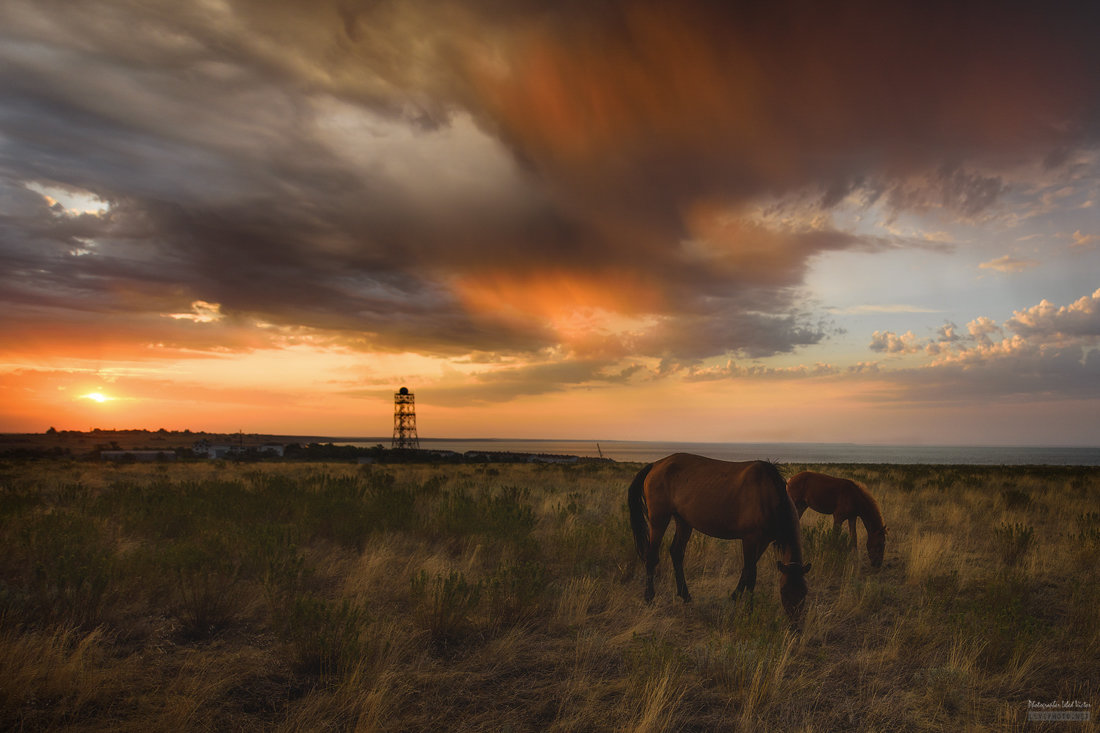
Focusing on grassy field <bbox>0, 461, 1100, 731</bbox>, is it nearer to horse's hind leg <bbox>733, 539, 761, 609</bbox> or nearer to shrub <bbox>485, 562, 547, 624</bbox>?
shrub <bbox>485, 562, 547, 624</bbox>

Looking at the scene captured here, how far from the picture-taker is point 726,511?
637 centimetres

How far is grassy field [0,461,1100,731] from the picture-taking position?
4.12 m

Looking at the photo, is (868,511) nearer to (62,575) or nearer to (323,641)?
(323,641)

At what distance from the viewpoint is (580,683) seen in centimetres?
453

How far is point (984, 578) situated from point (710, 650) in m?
6.01

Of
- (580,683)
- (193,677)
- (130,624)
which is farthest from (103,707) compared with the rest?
(580,683)

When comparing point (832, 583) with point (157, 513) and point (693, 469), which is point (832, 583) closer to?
point (693, 469)

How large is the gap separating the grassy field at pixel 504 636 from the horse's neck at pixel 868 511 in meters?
0.74

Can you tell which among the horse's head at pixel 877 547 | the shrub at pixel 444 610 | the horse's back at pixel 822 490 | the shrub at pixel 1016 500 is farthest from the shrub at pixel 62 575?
the shrub at pixel 1016 500

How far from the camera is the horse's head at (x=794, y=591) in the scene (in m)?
5.77

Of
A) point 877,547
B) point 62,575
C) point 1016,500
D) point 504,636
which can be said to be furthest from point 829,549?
point 1016,500

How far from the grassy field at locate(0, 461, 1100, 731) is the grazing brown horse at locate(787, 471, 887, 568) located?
0.52 m

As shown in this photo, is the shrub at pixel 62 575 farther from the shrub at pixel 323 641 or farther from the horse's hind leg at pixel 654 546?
the horse's hind leg at pixel 654 546

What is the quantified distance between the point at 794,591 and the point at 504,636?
3223 mm
